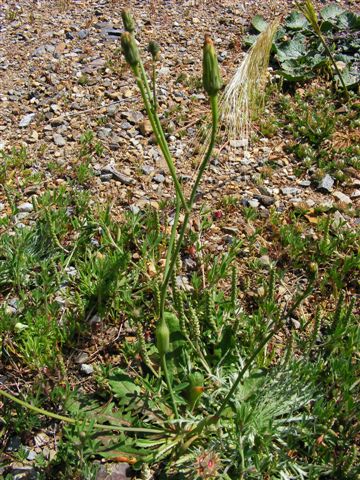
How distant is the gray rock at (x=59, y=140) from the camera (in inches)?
156

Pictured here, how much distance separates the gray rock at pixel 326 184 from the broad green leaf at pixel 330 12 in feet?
6.44

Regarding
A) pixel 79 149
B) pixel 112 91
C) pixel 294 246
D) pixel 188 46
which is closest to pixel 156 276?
pixel 294 246

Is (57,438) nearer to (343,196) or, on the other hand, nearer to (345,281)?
(345,281)

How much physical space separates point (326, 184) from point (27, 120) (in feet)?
7.01

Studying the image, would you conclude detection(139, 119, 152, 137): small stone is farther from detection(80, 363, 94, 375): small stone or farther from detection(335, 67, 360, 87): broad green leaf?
detection(80, 363, 94, 375): small stone

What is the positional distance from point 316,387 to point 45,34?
3893 mm

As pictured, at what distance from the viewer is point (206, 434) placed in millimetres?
2354

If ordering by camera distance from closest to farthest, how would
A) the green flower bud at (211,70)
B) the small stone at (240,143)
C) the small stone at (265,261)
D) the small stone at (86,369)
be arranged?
1. the green flower bud at (211,70)
2. the small stone at (86,369)
3. the small stone at (265,261)
4. the small stone at (240,143)

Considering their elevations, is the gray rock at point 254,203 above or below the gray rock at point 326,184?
below

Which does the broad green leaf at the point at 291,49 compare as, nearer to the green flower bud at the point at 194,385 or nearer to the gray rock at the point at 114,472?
the green flower bud at the point at 194,385

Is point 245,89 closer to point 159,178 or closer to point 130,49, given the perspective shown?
point 159,178

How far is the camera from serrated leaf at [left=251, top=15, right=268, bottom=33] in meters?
4.87

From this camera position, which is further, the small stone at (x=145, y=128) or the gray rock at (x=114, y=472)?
the small stone at (x=145, y=128)

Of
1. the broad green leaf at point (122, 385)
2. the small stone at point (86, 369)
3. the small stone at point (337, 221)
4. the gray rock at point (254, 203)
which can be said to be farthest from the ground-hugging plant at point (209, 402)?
the gray rock at point (254, 203)
